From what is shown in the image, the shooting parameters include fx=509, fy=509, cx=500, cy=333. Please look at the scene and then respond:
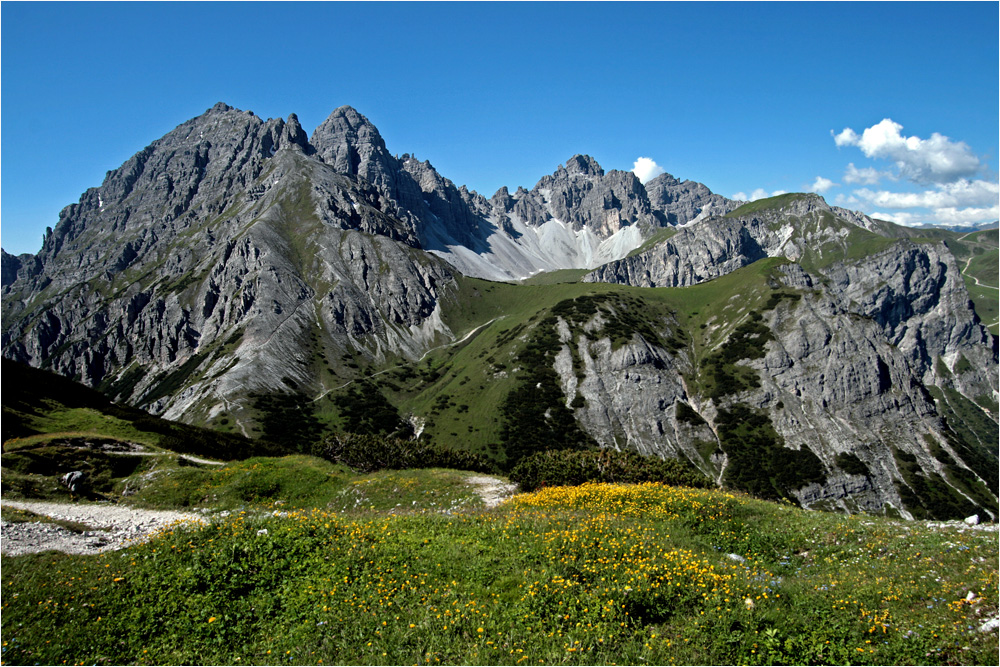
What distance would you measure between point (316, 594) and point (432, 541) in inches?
170

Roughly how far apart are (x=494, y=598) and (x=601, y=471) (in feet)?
71.8

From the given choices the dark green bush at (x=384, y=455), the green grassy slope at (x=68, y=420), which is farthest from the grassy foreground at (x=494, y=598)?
the dark green bush at (x=384, y=455)

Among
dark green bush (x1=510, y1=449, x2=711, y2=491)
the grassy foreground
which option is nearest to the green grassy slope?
the grassy foreground

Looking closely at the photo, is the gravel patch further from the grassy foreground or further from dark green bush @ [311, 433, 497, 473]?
dark green bush @ [311, 433, 497, 473]

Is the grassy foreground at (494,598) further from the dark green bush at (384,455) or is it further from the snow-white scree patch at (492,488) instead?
the dark green bush at (384,455)

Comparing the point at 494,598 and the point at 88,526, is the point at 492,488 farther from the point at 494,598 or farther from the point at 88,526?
the point at 88,526

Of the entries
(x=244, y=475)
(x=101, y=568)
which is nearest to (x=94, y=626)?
(x=101, y=568)

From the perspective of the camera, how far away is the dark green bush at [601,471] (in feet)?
102

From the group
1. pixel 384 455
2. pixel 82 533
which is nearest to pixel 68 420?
pixel 384 455

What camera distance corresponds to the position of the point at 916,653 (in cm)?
1049

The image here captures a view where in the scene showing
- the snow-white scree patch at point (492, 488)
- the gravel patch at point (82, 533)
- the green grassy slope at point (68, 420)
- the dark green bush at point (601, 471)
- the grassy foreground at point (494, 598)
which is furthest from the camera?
the green grassy slope at point (68, 420)

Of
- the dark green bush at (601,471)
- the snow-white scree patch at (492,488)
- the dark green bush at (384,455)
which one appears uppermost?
the dark green bush at (601,471)

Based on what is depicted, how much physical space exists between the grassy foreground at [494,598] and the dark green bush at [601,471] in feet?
44.3

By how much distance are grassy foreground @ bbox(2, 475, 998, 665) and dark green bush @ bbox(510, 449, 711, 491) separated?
1350 centimetres
